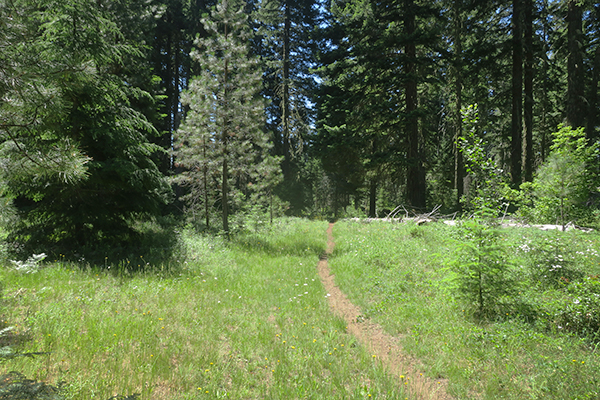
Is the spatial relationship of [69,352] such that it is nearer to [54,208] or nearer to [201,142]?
[54,208]

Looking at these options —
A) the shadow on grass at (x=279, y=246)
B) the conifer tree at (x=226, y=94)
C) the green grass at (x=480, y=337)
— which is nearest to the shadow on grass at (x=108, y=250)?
the shadow on grass at (x=279, y=246)

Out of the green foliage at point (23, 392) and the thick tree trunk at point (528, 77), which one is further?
the thick tree trunk at point (528, 77)

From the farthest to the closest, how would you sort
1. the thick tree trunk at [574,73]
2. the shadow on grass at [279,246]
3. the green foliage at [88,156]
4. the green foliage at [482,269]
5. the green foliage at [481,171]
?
the thick tree trunk at [574,73]
the shadow on grass at [279,246]
the green foliage at [88,156]
the green foliage at [481,171]
the green foliage at [482,269]

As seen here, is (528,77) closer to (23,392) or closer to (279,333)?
(279,333)

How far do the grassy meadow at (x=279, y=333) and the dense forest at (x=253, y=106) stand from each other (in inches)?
75.2

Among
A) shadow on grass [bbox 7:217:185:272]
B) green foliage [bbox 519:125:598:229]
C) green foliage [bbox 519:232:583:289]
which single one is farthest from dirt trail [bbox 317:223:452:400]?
green foliage [bbox 519:125:598:229]

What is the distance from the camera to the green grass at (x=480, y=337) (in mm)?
2980

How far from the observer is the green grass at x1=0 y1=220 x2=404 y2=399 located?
3.02 metres

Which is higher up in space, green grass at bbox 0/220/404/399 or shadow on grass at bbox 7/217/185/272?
shadow on grass at bbox 7/217/185/272

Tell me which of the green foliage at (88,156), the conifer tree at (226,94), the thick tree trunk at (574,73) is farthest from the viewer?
the thick tree trunk at (574,73)

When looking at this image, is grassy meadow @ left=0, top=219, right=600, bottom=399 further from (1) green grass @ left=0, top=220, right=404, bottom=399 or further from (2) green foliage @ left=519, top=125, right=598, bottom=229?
(2) green foliage @ left=519, top=125, right=598, bottom=229

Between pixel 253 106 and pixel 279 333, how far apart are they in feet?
31.3

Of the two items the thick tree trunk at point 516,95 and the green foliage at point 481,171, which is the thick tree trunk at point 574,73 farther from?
the green foliage at point 481,171

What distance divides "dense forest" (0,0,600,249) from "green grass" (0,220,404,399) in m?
2.20
